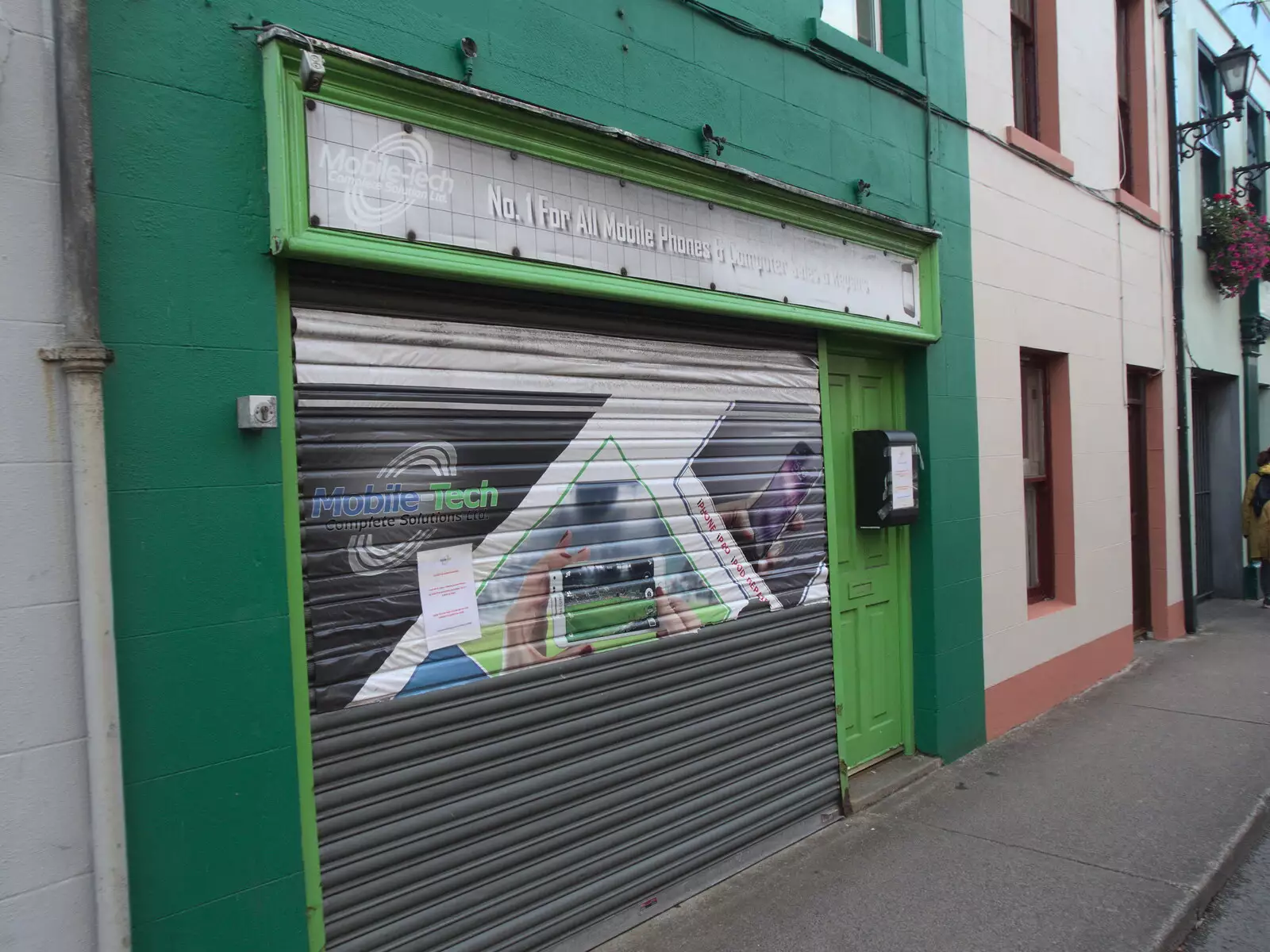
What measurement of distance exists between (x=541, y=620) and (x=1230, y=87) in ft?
36.6

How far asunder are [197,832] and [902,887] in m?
3.16

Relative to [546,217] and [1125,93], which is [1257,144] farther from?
[546,217]

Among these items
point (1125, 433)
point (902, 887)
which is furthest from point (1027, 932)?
point (1125, 433)

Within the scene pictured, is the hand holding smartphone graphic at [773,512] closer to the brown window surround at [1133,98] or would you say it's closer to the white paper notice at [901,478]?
the white paper notice at [901,478]

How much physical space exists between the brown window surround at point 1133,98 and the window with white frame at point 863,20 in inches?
187

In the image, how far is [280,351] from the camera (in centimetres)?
301

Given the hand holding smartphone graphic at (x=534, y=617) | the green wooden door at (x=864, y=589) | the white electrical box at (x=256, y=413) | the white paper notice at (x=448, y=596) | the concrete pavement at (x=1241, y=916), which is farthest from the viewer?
the green wooden door at (x=864, y=589)

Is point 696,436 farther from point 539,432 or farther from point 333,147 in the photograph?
point 333,147

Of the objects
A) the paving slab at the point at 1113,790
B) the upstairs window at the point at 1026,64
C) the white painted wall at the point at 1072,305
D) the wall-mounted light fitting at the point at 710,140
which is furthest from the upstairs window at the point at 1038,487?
the wall-mounted light fitting at the point at 710,140

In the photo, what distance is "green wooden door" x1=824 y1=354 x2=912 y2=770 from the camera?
5.50 metres

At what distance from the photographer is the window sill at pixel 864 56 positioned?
16.9 ft

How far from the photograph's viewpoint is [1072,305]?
779 cm

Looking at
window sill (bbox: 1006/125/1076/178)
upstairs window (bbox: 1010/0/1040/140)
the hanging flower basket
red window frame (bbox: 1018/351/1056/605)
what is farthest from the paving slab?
the hanging flower basket

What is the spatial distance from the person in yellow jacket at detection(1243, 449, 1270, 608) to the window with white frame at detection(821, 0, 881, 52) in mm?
8279
